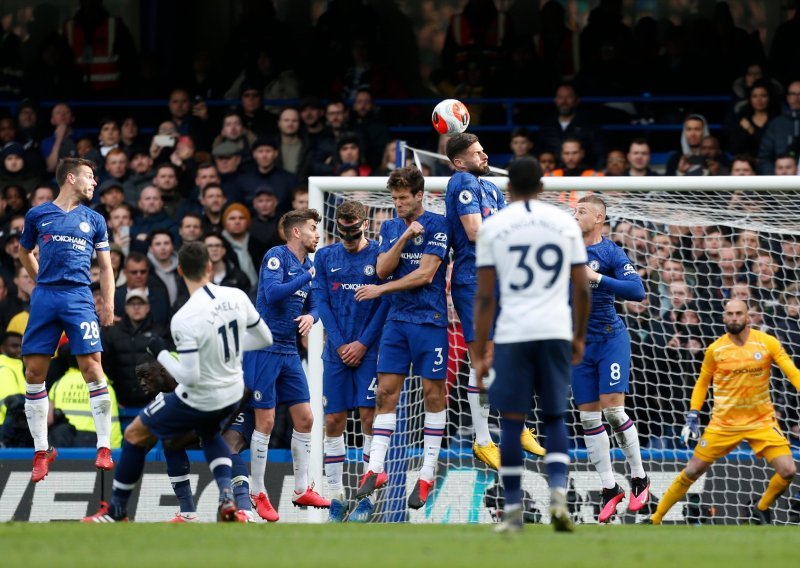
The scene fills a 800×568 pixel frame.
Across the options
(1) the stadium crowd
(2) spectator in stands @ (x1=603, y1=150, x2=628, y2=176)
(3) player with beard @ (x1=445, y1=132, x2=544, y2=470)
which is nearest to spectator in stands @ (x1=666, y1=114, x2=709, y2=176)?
(1) the stadium crowd

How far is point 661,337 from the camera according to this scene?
41.6ft

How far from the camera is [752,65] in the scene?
16375mm

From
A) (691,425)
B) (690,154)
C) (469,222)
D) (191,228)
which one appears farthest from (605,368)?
(191,228)

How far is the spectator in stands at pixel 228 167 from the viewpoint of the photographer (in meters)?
15.3

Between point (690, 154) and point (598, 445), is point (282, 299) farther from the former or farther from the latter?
point (690, 154)

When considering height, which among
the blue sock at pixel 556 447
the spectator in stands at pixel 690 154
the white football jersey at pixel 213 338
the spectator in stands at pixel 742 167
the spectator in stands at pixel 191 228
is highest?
the spectator in stands at pixel 690 154

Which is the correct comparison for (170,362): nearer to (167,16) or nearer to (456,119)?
(456,119)

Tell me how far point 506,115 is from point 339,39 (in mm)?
2496

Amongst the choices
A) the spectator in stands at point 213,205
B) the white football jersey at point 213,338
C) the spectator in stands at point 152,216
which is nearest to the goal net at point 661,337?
the spectator in stands at point 213,205

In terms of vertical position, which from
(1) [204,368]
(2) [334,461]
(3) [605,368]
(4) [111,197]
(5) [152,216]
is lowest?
(2) [334,461]

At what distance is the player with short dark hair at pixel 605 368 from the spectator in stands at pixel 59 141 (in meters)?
8.10

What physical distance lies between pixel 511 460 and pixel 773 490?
16.8ft

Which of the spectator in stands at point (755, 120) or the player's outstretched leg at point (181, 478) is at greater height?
the spectator in stands at point (755, 120)

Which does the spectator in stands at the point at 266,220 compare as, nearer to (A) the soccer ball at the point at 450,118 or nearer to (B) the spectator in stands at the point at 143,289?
(B) the spectator in stands at the point at 143,289
